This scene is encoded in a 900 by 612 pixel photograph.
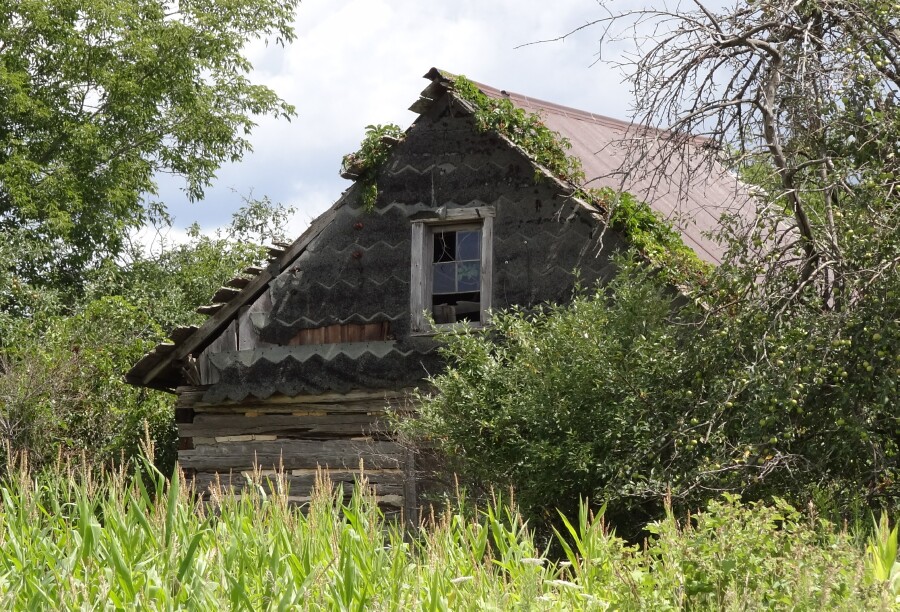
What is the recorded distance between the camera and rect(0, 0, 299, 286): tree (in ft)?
67.1

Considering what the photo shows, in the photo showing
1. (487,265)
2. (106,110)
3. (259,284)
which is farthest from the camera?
(106,110)

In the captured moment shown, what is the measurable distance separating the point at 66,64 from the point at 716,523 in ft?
62.9

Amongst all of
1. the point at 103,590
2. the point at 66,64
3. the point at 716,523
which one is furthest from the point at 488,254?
the point at 66,64

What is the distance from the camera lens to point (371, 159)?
11234 mm

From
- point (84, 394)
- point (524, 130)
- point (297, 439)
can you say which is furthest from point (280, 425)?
point (84, 394)

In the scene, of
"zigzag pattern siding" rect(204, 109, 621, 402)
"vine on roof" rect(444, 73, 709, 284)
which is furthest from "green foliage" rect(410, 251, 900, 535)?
"zigzag pattern siding" rect(204, 109, 621, 402)

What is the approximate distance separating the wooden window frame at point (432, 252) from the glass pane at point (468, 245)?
70 millimetres

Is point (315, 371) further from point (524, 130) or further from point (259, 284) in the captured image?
point (524, 130)

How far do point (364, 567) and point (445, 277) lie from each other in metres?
6.27

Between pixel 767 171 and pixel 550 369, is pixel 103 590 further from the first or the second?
pixel 767 171

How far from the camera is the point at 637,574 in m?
4.77

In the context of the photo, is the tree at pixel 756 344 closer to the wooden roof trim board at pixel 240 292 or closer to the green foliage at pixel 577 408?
the green foliage at pixel 577 408

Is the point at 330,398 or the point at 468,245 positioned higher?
the point at 468,245

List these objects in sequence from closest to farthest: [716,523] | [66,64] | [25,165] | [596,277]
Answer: [716,523] → [596,277] → [25,165] → [66,64]
